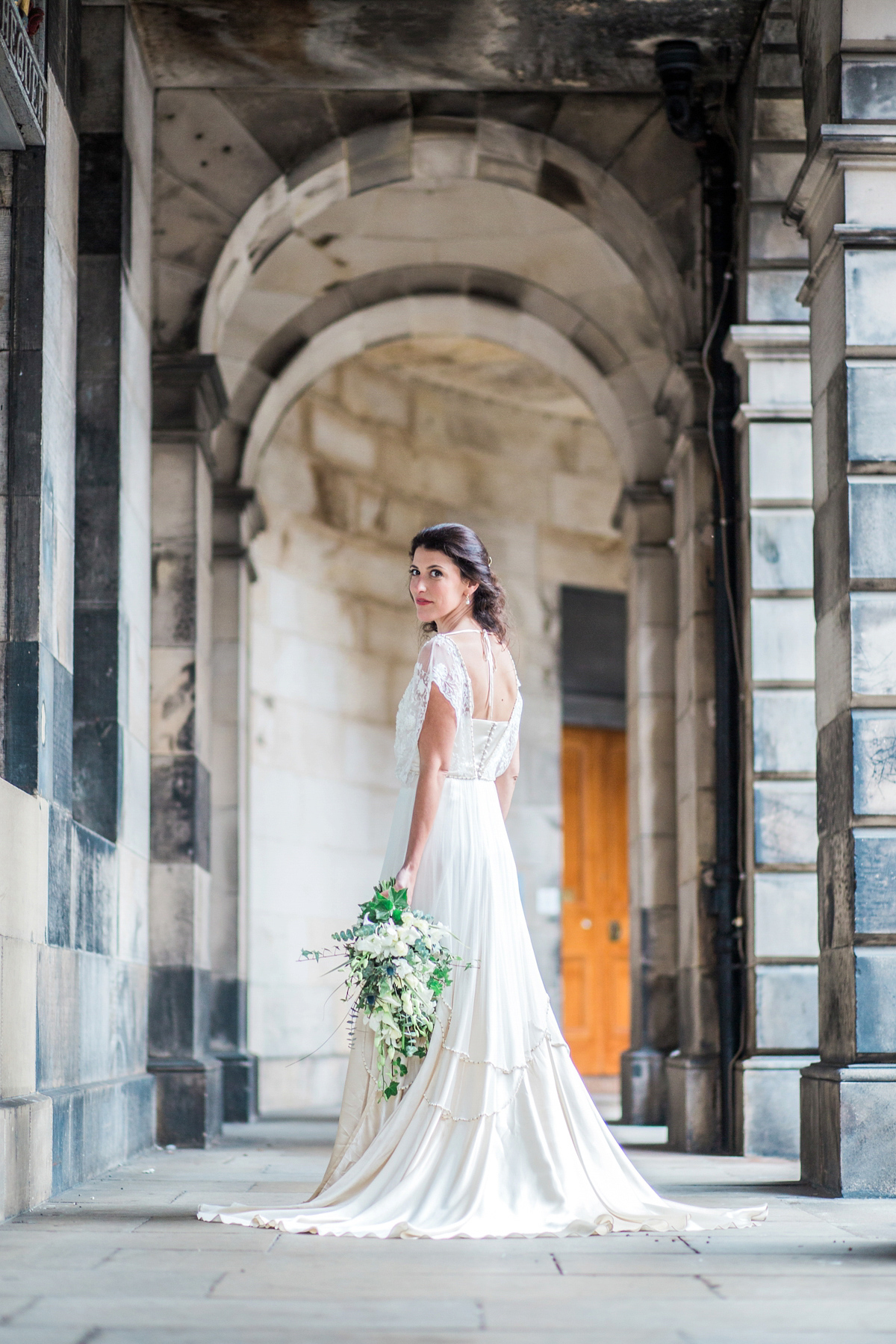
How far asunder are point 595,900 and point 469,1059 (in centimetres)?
1028

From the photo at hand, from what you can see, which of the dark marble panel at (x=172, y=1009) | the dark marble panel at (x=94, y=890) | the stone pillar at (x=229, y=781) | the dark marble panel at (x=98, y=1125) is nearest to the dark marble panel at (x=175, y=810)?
the dark marble panel at (x=172, y=1009)

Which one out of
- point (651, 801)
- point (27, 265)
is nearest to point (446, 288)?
point (651, 801)

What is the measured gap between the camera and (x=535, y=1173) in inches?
166

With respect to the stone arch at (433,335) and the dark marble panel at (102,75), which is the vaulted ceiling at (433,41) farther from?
the stone arch at (433,335)

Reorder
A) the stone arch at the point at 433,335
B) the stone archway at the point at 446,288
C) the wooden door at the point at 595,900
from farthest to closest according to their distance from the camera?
the wooden door at the point at 595,900 < the stone arch at the point at 433,335 < the stone archway at the point at 446,288

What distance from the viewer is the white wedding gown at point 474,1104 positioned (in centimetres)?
409

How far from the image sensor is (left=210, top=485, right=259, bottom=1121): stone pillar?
970cm

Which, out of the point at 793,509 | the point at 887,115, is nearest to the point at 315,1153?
the point at 793,509

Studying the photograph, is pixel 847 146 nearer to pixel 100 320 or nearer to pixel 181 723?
pixel 100 320

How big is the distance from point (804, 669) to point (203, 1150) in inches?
125

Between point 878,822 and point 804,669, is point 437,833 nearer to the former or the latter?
point 878,822

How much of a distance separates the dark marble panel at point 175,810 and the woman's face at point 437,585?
3.42 metres

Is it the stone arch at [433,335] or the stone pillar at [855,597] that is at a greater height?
the stone arch at [433,335]

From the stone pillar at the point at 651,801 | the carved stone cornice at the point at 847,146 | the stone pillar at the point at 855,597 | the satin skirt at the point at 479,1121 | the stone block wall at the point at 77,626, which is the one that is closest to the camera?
the satin skirt at the point at 479,1121
